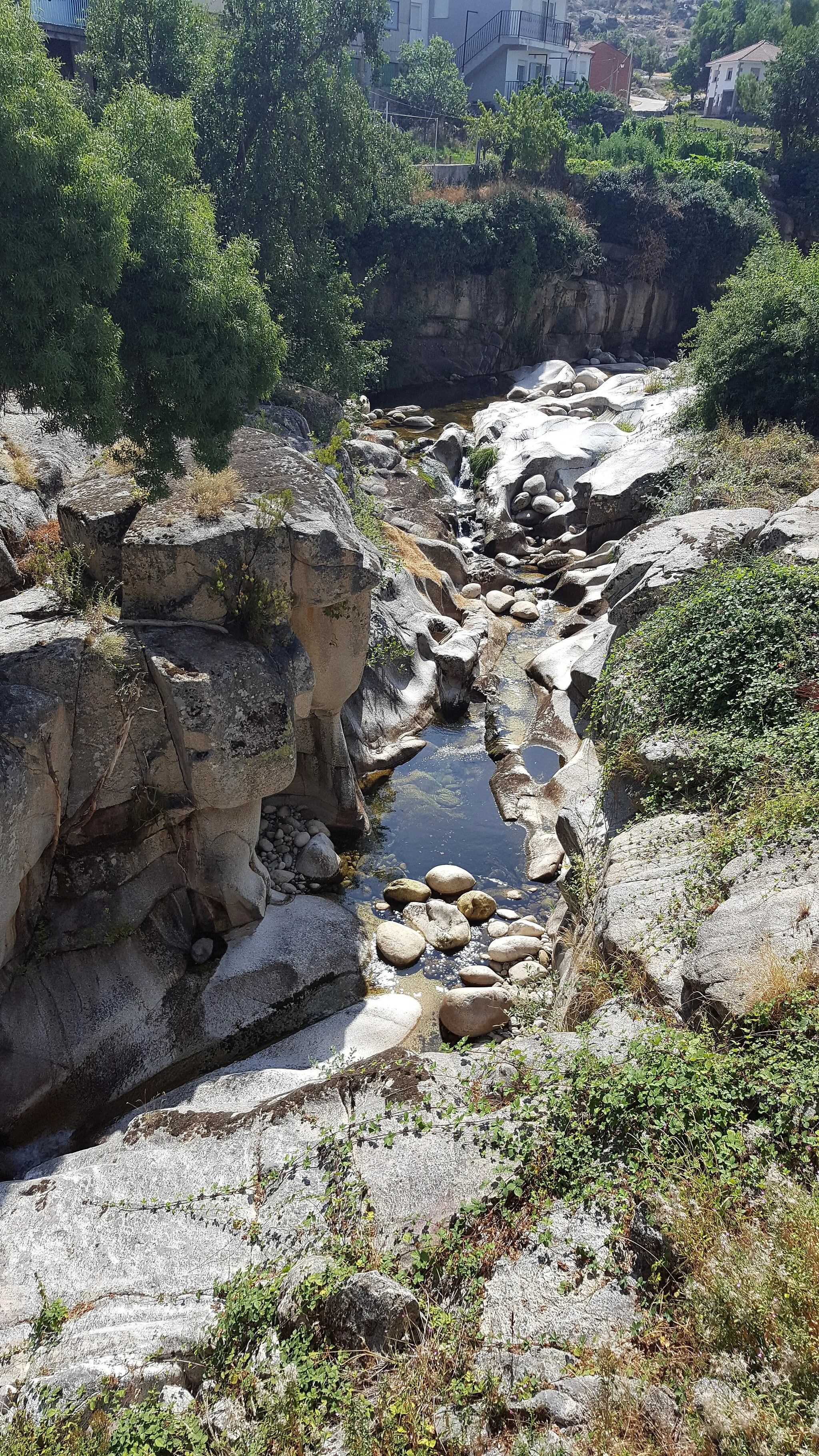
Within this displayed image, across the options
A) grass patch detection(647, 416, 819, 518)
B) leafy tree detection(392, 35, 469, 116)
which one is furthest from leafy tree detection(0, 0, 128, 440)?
leafy tree detection(392, 35, 469, 116)

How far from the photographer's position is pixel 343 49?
23047 mm

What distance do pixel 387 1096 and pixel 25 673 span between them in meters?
4.83

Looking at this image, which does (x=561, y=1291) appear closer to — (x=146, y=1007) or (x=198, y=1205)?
(x=198, y=1205)

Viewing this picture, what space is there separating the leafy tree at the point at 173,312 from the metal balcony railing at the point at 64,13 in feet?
75.7

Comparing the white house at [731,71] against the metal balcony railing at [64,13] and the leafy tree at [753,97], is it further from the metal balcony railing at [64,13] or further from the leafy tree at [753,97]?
the metal balcony railing at [64,13]

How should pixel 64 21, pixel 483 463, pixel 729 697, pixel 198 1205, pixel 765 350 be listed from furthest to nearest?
pixel 64 21 → pixel 483 463 → pixel 765 350 → pixel 729 697 → pixel 198 1205

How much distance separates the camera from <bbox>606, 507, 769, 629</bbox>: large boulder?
11516 millimetres

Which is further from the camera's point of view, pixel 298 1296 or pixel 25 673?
pixel 25 673

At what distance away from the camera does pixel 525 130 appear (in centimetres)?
3616

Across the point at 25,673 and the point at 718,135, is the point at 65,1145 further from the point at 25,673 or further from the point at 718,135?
the point at 718,135

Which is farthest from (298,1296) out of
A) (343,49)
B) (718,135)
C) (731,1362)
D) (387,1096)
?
(718,135)

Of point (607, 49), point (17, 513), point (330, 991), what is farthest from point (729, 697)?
point (607, 49)

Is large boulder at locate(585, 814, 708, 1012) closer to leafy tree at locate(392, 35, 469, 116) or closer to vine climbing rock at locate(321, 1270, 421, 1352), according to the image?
vine climbing rock at locate(321, 1270, 421, 1352)

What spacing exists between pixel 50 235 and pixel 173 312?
1408mm
